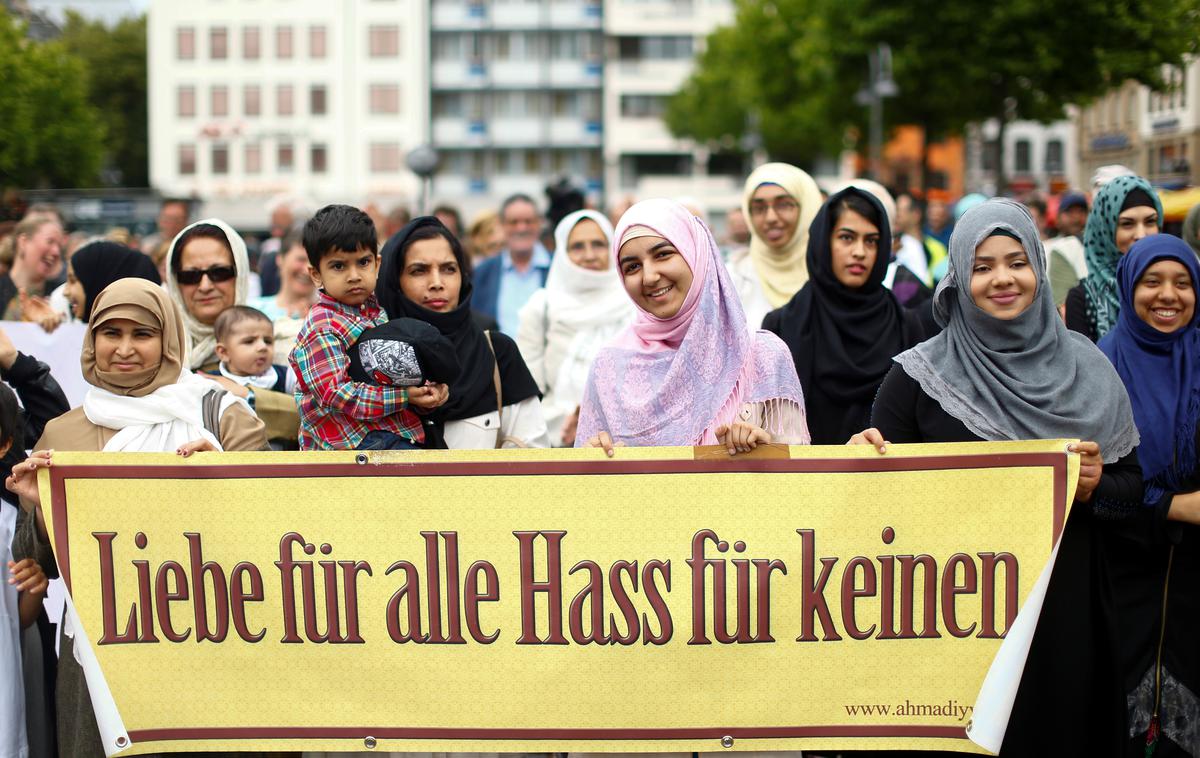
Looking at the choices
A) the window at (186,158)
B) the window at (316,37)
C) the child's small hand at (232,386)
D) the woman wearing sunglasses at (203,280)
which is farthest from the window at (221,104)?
→ the child's small hand at (232,386)

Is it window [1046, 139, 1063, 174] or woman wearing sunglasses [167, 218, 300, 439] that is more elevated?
window [1046, 139, 1063, 174]

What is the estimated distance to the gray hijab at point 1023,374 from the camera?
345cm

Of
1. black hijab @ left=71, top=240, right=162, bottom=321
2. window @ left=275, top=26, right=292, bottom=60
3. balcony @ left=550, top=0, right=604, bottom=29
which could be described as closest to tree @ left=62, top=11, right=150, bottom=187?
window @ left=275, top=26, right=292, bottom=60

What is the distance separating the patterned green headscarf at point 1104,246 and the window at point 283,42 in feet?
189

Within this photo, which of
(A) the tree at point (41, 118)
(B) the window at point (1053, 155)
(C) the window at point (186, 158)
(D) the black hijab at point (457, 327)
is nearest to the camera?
(D) the black hijab at point (457, 327)

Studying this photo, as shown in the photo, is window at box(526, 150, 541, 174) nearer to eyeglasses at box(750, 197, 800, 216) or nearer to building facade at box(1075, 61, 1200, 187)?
building facade at box(1075, 61, 1200, 187)

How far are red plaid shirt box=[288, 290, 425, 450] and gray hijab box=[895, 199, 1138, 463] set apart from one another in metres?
1.55

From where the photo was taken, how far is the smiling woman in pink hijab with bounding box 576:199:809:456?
362 centimetres

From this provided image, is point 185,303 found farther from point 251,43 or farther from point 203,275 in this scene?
point 251,43

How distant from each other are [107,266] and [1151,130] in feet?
85.9

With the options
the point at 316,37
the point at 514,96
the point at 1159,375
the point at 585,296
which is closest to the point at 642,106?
the point at 514,96

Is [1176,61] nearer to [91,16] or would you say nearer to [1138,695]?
[1138,695]

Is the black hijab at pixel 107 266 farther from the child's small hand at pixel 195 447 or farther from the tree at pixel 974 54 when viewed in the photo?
the tree at pixel 974 54

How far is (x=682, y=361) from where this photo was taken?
3.63m
